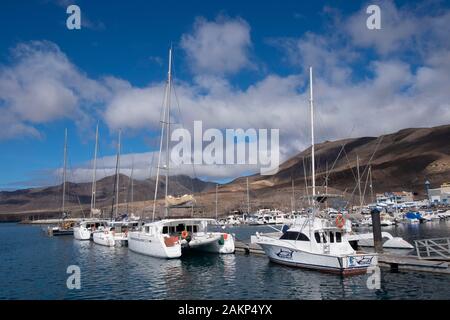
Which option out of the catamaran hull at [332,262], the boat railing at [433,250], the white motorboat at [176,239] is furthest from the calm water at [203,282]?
the boat railing at [433,250]

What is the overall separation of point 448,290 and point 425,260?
7248 millimetres

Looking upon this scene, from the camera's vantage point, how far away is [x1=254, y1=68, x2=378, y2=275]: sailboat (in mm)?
29203

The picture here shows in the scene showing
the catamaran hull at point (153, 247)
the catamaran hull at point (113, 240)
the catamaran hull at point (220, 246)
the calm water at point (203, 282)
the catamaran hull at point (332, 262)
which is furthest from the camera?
the catamaran hull at point (113, 240)

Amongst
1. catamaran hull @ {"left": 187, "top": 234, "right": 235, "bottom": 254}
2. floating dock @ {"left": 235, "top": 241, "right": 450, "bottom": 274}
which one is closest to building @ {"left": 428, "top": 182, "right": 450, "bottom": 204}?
catamaran hull @ {"left": 187, "top": 234, "right": 235, "bottom": 254}

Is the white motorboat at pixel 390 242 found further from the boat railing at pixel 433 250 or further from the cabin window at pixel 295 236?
the cabin window at pixel 295 236

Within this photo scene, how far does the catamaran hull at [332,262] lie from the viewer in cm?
2898

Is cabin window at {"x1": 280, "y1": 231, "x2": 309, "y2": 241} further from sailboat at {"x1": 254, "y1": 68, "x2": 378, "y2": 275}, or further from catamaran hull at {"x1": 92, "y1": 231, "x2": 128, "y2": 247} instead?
catamaran hull at {"x1": 92, "y1": 231, "x2": 128, "y2": 247}

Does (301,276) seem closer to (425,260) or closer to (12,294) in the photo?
(425,260)

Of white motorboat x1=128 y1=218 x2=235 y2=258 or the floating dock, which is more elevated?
white motorboat x1=128 y1=218 x2=235 y2=258

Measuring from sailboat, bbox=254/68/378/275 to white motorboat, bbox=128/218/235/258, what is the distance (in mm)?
8785

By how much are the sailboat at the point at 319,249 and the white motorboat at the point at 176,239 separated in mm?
8785

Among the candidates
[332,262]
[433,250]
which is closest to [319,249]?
[332,262]
